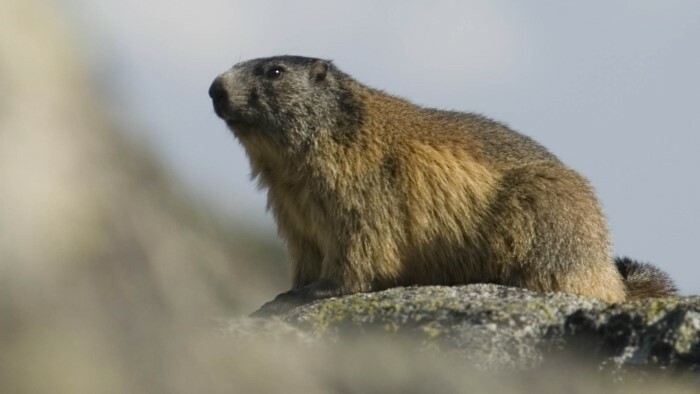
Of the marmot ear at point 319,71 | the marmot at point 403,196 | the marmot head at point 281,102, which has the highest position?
the marmot ear at point 319,71

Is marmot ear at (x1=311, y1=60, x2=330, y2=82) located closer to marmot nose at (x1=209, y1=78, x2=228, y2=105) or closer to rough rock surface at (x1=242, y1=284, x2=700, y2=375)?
marmot nose at (x1=209, y1=78, x2=228, y2=105)

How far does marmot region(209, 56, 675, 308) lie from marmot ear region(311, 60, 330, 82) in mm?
30

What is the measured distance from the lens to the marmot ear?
1345cm

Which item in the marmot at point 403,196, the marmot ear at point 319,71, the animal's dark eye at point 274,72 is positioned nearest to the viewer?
the marmot at point 403,196

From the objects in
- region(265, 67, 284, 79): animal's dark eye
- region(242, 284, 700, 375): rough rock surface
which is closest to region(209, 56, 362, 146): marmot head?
region(265, 67, 284, 79): animal's dark eye

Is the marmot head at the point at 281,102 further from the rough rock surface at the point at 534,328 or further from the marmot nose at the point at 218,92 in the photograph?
the rough rock surface at the point at 534,328

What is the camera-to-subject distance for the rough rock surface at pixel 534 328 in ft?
23.7

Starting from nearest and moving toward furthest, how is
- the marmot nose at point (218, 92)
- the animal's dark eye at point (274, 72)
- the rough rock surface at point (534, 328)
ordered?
the rough rock surface at point (534, 328), the marmot nose at point (218, 92), the animal's dark eye at point (274, 72)

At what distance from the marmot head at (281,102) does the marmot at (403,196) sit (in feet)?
0.05

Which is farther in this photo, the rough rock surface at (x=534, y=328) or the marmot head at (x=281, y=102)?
the marmot head at (x=281, y=102)

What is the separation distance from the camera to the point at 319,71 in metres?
13.5

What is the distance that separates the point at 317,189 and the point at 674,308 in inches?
215

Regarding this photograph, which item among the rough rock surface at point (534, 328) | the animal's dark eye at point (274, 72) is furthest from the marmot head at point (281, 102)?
the rough rock surface at point (534, 328)

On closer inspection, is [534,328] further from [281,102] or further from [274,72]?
[274,72]
